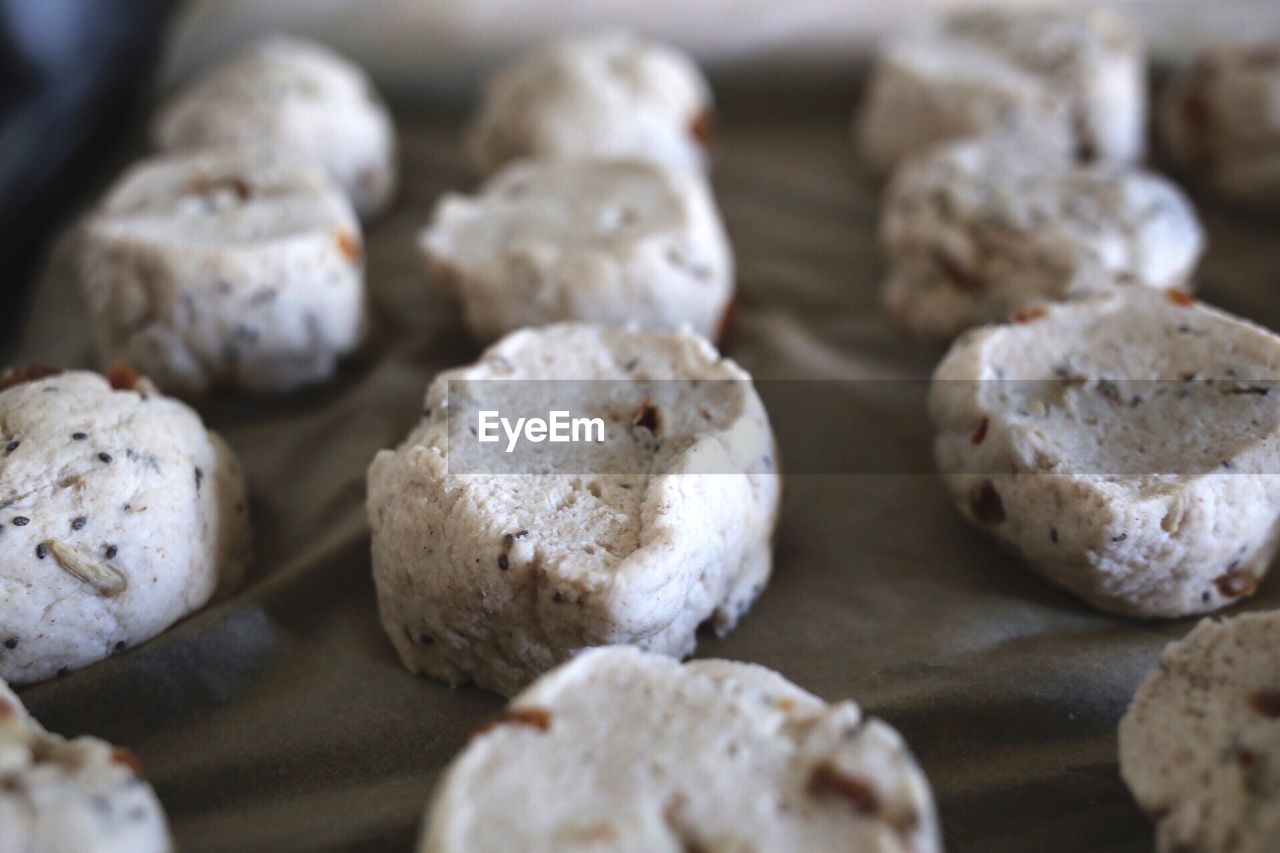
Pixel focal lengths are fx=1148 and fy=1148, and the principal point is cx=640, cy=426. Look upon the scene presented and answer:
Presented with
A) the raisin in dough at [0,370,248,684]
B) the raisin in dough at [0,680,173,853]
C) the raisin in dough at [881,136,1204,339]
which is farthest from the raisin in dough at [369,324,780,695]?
the raisin in dough at [881,136,1204,339]

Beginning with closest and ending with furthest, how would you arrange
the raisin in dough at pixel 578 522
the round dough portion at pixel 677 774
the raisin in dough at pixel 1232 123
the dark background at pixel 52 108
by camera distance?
1. the round dough portion at pixel 677 774
2. the raisin in dough at pixel 578 522
3. the raisin in dough at pixel 1232 123
4. the dark background at pixel 52 108

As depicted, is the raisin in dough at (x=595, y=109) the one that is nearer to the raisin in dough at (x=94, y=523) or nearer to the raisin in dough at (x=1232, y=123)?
the raisin in dough at (x=1232, y=123)

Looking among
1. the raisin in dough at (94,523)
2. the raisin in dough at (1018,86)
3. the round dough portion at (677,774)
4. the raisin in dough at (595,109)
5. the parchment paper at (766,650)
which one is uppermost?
the raisin in dough at (1018,86)

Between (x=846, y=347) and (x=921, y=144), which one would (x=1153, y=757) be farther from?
(x=921, y=144)

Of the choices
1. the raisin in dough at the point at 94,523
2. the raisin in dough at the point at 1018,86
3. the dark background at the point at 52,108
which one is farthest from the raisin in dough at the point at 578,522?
the dark background at the point at 52,108

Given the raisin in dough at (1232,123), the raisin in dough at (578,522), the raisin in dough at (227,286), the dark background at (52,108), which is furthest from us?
the dark background at (52,108)

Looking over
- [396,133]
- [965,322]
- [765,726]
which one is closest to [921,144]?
[965,322]

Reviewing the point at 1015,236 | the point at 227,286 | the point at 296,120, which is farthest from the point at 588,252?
the point at 296,120

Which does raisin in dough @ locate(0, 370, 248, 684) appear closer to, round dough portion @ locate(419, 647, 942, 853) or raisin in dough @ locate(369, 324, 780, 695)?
raisin in dough @ locate(369, 324, 780, 695)
